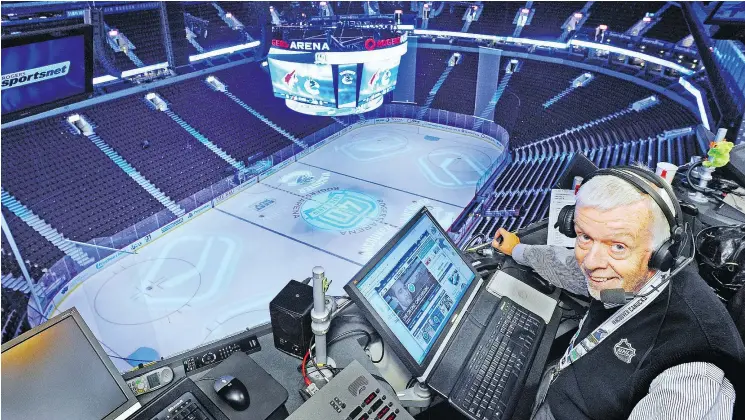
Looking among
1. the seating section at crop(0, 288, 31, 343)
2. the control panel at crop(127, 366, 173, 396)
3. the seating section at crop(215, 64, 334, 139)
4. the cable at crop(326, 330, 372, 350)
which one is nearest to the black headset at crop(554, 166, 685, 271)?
the cable at crop(326, 330, 372, 350)

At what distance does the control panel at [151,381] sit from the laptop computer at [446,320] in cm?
97

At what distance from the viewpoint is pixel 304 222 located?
1142 cm

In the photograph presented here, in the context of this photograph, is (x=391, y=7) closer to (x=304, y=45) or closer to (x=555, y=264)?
(x=304, y=45)

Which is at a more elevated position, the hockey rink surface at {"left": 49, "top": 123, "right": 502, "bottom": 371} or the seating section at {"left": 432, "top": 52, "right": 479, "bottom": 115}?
the seating section at {"left": 432, "top": 52, "right": 479, "bottom": 115}

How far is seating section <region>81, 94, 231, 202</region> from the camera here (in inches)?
528

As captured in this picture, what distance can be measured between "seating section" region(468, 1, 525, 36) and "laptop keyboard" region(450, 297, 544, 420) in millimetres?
22099

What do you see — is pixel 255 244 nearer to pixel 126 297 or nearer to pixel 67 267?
pixel 126 297

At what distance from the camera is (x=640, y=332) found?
1.71m

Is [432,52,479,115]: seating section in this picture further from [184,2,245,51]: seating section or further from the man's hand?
the man's hand

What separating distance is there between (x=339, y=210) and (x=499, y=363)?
33.2ft

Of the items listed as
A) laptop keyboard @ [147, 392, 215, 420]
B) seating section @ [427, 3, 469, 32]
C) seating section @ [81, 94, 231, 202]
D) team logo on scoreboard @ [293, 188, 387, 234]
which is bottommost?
team logo on scoreboard @ [293, 188, 387, 234]

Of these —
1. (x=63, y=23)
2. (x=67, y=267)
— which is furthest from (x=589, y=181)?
(x=67, y=267)

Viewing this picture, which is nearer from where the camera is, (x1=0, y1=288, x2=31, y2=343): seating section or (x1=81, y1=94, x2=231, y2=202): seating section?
(x1=0, y1=288, x2=31, y2=343): seating section

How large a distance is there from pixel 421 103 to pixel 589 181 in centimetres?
1943
